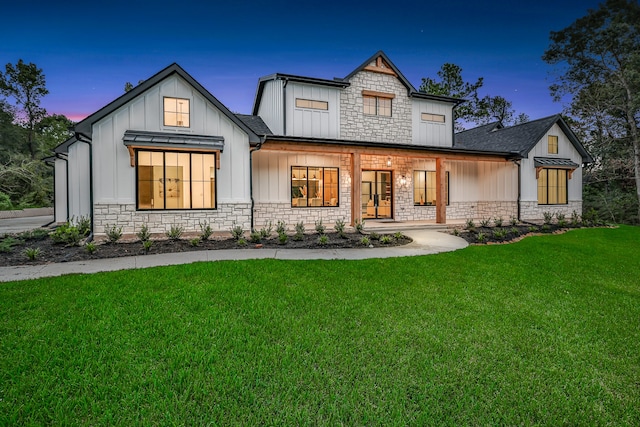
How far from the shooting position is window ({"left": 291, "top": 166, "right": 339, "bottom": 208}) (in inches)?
483

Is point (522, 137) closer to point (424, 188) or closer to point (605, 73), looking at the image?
point (424, 188)

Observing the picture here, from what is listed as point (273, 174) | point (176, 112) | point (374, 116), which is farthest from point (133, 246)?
point (374, 116)

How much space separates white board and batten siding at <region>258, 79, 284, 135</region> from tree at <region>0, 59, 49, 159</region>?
25619 millimetres

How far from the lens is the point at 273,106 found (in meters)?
13.0

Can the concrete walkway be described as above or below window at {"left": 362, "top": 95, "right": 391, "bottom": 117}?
below

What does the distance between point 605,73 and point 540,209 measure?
11561 millimetres

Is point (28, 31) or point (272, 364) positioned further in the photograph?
point (28, 31)

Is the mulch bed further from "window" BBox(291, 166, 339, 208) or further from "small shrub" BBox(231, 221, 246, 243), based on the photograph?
"window" BBox(291, 166, 339, 208)

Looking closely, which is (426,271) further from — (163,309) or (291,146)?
(291,146)

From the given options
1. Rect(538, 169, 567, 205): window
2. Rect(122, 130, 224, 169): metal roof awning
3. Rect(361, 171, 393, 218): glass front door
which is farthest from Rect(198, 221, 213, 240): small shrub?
Rect(538, 169, 567, 205): window

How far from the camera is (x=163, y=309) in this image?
3771 millimetres

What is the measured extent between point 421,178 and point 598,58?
15246 mm

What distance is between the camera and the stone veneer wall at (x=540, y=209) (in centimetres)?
1450

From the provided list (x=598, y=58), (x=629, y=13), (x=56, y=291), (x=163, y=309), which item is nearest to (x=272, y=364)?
(x=163, y=309)
